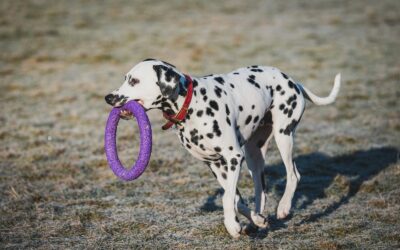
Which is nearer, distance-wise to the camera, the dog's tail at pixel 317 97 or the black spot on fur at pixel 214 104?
the black spot on fur at pixel 214 104

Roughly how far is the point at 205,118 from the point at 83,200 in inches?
117

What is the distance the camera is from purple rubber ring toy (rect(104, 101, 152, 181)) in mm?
6207

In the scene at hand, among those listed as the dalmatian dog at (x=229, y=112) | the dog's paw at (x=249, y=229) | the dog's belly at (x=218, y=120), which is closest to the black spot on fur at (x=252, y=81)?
the dalmatian dog at (x=229, y=112)

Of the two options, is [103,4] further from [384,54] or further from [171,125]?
[171,125]

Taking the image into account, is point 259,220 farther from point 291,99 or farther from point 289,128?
point 291,99

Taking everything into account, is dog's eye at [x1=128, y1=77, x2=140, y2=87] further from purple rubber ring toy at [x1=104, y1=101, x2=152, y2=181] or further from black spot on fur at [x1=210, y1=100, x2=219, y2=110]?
black spot on fur at [x1=210, y1=100, x2=219, y2=110]

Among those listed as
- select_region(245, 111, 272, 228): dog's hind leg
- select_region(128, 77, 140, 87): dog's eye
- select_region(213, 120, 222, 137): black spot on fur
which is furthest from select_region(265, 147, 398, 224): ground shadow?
select_region(128, 77, 140, 87): dog's eye

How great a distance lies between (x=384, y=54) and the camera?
68.5 feet

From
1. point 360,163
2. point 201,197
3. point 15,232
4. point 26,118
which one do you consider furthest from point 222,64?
point 15,232

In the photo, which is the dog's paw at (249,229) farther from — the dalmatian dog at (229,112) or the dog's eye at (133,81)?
the dog's eye at (133,81)

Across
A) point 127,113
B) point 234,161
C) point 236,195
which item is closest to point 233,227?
point 236,195

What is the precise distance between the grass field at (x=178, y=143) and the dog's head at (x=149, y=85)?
5.71 ft

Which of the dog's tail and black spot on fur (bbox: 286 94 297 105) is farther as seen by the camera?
the dog's tail

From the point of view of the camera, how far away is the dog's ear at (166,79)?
6.03 metres
